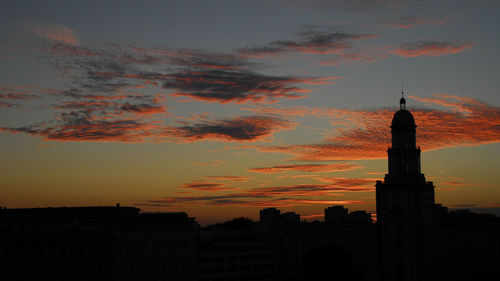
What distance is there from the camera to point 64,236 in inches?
6540

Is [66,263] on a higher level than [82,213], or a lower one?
lower

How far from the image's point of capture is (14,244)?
154875mm

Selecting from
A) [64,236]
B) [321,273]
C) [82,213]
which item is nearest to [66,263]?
[64,236]

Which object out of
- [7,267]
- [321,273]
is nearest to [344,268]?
[321,273]

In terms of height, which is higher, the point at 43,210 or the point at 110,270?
the point at 43,210

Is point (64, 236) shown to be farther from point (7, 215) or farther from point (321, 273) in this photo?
point (321, 273)

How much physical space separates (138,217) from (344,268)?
56351mm

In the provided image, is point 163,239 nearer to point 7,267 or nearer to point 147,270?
point 147,270

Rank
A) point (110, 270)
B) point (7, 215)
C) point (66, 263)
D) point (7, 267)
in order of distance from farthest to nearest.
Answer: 1. point (7, 215)
2. point (110, 270)
3. point (66, 263)
4. point (7, 267)

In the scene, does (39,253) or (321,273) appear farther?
(321,273)

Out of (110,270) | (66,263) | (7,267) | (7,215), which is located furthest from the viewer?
(7,215)

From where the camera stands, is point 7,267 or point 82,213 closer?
point 7,267

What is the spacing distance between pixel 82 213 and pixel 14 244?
31680 millimetres

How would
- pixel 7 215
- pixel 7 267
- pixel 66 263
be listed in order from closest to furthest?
pixel 7 267 < pixel 66 263 < pixel 7 215
